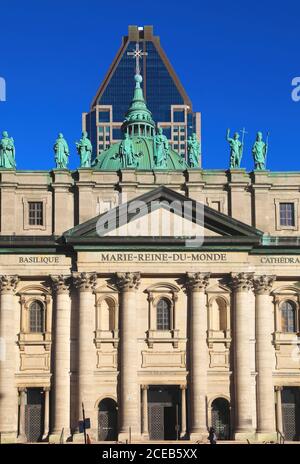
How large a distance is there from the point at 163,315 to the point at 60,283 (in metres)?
7.83

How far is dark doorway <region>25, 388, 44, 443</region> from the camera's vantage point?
6453 cm

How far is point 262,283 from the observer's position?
217ft

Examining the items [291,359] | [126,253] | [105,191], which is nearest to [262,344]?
[291,359]

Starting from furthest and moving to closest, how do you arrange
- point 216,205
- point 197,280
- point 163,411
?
1. point 216,205
2. point 197,280
3. point 163,411

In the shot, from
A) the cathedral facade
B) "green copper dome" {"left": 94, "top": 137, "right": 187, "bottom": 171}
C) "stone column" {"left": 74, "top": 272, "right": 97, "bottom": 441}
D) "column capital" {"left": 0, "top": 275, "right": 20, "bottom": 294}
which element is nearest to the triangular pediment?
the cathedral facade

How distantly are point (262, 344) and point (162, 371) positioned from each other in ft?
24.5

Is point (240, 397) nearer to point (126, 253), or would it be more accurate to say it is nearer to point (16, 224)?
point (126, 253)

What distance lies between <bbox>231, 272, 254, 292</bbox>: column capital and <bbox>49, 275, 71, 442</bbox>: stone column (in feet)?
39.5

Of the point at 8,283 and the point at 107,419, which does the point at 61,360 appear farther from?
the point at 8,283

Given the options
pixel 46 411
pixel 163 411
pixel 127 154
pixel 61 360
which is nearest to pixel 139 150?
pixel 127 154

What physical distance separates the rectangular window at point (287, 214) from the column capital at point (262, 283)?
4.71m

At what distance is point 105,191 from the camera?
222ft

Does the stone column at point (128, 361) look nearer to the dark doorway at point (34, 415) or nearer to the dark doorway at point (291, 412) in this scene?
the dark doorway at point (34, 415)

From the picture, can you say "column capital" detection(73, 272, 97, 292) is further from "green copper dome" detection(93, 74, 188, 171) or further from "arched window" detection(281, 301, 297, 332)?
"arched window" detection(281, 301, 297, 332)
